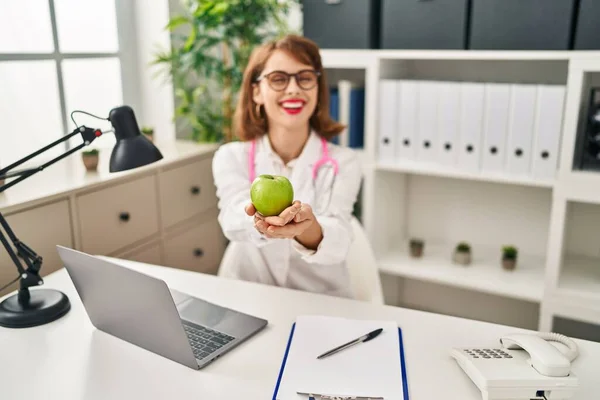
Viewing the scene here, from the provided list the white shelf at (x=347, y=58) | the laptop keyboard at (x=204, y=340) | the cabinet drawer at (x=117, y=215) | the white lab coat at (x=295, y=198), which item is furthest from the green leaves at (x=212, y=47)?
the laptop keyboard at (x=204, y=340)

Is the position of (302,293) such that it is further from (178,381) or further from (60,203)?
(60,203)

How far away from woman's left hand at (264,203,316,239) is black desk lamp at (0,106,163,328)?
30 cm

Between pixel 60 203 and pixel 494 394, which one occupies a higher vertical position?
pixel 60 203

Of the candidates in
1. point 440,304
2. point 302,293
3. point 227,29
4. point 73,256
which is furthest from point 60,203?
point 440,304

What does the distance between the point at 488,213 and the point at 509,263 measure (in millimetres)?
299

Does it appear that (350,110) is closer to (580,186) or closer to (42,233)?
(580,186)

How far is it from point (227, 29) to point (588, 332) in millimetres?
2065

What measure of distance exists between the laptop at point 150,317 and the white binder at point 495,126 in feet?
4.33

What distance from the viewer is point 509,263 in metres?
2.40

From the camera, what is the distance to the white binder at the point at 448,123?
7.45 feet

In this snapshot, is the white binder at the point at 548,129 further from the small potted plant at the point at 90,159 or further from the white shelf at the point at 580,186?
the small potted plant at the point at 90,159

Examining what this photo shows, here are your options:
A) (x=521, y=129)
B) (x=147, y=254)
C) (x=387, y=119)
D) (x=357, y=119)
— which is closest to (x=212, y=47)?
(x=357, y=119)

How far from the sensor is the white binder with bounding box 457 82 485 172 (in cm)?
223

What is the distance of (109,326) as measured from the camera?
1273mm
